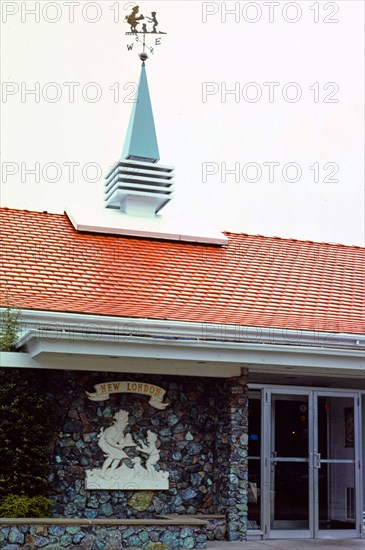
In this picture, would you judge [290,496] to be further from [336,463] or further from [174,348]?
[174,348]

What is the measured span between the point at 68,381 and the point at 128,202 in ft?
26.4

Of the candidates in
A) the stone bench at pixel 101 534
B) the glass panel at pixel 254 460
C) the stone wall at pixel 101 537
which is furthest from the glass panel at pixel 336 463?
the stone wall at pixel 101 537

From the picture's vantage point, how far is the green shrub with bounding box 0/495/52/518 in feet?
39.4

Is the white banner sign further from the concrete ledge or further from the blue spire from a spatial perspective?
the blue spire

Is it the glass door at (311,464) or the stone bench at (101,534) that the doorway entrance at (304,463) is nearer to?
the glass door at (311,464)

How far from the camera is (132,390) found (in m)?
13.6

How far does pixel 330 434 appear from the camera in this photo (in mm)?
14625

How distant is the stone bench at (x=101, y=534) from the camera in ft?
37.3

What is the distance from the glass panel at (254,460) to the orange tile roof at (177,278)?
4.16 ft

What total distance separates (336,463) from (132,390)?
3611 millimetres

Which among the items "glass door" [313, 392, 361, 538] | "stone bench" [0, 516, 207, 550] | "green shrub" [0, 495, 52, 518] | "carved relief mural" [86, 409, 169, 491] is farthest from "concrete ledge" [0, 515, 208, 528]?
"glass door" [313, 392, 361, 538]

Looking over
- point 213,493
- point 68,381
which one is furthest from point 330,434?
point 68,381

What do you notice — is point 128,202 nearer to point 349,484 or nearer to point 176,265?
point 176,265

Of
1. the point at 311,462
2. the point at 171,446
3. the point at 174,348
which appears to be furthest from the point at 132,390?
the point at 311,462
